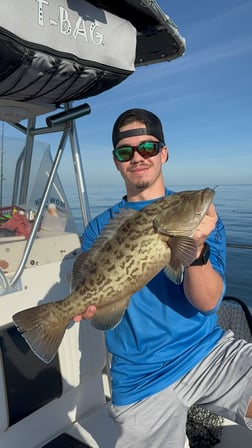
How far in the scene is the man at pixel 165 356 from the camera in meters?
2.58

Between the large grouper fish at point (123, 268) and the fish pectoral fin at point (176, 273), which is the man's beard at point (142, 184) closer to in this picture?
the large grouper fish at point (123, 268)

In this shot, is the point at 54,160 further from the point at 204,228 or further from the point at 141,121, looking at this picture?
the point at 204,228

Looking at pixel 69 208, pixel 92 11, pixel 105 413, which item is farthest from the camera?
pixel 69 208

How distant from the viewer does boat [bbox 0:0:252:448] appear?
2326 mm

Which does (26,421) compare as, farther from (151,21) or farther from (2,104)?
(151,21)

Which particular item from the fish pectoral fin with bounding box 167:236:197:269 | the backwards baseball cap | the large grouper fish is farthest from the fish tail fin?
the backwards baseball cap

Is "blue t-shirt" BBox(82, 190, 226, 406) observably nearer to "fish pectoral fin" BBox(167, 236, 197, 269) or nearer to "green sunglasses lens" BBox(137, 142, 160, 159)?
"fish pectoral fin" BBox(167, 236, 197, 269)

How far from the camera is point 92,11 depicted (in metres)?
2.56

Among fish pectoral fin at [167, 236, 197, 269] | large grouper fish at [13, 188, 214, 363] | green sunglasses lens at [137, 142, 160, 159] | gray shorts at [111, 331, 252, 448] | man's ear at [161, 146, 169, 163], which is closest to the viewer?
fish pectoral fin at [167, 236, 197, 269]

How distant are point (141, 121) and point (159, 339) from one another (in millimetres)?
1523

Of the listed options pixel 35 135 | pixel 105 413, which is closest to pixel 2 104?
pixel 35 135

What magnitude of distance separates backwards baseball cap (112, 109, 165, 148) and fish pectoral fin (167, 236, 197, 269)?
993 millimetres

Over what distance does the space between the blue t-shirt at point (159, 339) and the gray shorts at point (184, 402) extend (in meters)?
0.07

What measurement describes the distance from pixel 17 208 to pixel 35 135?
844 millimetres
